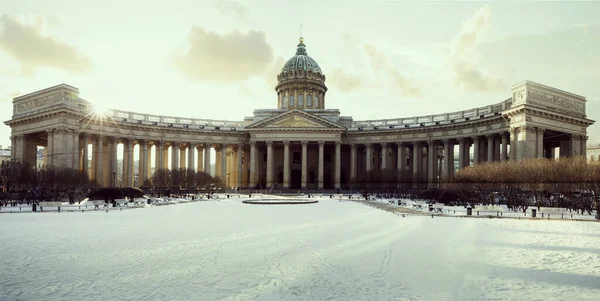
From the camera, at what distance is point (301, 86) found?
89500 mm

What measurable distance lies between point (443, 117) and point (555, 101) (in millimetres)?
19797

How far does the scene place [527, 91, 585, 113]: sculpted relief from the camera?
48.4 metres

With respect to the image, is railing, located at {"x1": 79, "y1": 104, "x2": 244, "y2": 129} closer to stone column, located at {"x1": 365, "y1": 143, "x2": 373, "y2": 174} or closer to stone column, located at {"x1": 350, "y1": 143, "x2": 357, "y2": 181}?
stone column, located at {"x1": 350, "y1": 143, "x2": 357, "y2": 181}

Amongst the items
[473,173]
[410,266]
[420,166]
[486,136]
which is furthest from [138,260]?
[420,166]

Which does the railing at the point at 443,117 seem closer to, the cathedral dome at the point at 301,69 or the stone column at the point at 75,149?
the cathedral dome at the point at 301,69

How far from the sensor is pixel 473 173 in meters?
40.1

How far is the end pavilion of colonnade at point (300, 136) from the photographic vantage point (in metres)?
51.6

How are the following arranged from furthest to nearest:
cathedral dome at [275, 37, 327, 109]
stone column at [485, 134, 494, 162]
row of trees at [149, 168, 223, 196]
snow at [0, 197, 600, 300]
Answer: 1. cathedral dome at [275, 37, 327, 109]
2. stone column at [485, 134, 494, 162]
3. row of trees at [149, 168, 223, 196]
4. snow at [0, 197, 600, 300]

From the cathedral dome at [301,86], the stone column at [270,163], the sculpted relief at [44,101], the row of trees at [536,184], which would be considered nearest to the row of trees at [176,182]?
the stone column at [270,163]

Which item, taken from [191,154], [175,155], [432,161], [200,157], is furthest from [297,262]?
[200,157]

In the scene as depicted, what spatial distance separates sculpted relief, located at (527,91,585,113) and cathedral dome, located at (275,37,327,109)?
4929 centimetres

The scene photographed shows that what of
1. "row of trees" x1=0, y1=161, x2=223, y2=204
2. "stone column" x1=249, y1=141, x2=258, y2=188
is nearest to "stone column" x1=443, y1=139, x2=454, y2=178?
"stone column" x1=249, y1=141, x2=258, y2=188

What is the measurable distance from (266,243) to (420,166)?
59.2 m

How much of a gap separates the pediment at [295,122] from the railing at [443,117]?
9545 mm
